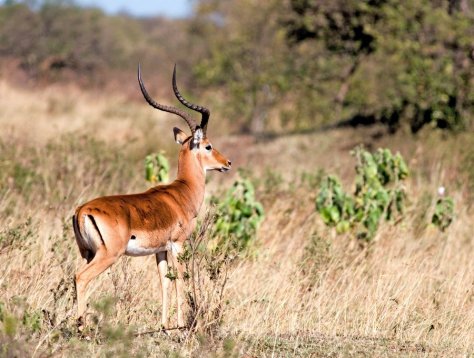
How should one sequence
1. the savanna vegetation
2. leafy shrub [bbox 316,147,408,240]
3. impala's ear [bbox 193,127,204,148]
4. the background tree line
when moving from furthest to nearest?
the background tree line → leafy shrub [bbox 316,147,408,240] → impala's ear [bbox 193,127,204,148] → the savanna vegetation

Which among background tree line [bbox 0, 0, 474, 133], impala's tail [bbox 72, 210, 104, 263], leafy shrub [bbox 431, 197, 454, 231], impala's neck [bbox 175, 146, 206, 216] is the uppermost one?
background tree line [bbox 0, 0, 474, 133]

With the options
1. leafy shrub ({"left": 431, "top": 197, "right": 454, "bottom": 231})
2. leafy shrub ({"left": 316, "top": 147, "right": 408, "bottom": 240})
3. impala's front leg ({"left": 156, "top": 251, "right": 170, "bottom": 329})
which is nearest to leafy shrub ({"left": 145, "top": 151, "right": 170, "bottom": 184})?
leafy shrub ({"left": 316, "top": 147, "right": 408, "bottom": 240})

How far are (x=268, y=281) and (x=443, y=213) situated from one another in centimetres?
285

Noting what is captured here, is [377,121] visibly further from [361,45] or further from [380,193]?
[380,193]

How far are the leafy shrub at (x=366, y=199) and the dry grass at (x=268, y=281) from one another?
17 centimetres

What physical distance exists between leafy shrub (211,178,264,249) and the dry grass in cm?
23

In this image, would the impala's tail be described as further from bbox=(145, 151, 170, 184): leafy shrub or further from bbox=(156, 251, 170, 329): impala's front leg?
bbox=(145, 151, 170, 184): leafy shrub

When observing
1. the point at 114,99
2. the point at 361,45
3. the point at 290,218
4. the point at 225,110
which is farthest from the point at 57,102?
the point at 290,218

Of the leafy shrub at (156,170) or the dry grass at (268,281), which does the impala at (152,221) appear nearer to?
the dry grass at (268,281)

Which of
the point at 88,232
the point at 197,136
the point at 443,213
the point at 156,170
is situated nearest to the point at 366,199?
the point at 443,213

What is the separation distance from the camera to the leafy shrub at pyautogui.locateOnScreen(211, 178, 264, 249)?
28.3 feet

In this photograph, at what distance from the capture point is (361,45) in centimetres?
1936

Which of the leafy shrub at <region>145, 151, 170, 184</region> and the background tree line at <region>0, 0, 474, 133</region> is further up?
the background tree line at <region>0, 0, 474, 133</region>

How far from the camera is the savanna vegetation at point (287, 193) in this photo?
19.2 ft
